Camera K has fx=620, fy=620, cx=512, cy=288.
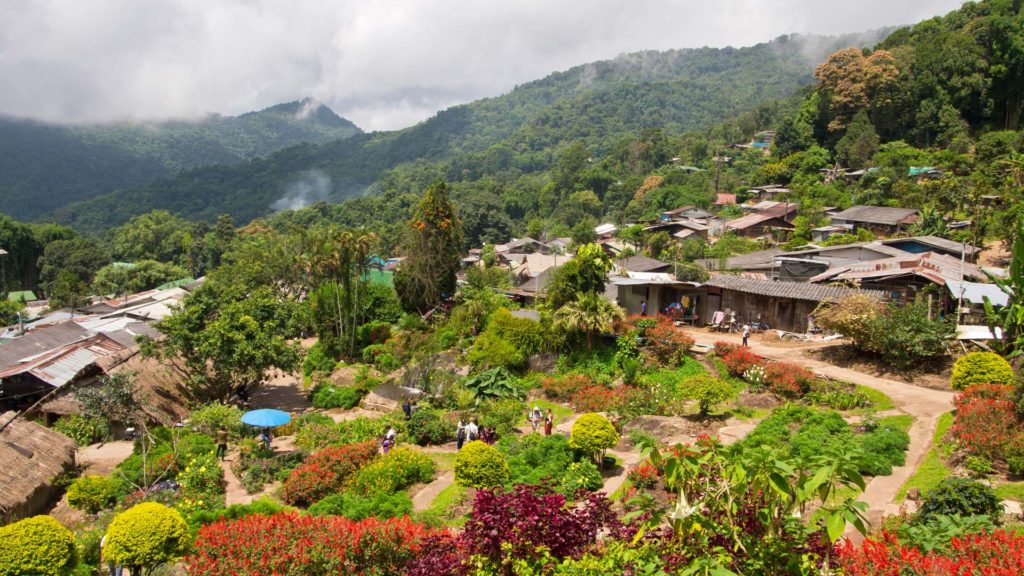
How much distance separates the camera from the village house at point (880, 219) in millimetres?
40094

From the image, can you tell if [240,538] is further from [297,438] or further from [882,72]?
[882,72]

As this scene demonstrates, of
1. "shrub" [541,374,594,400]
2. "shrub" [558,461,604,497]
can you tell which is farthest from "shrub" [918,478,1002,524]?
"shrub" [541,374,594,400]


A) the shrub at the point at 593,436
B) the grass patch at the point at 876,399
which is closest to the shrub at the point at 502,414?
the shrub at the point at 593,436

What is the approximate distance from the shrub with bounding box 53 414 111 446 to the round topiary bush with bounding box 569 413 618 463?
50.3ft

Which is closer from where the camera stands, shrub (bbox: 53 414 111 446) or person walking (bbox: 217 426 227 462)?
person walking (bbox: 217 426 227 462)

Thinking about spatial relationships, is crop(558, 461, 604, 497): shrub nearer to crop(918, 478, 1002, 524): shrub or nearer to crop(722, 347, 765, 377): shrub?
crop(918, 478, 1002, 524): shrub

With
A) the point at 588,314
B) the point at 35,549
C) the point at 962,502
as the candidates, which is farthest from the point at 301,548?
the point at 588,314

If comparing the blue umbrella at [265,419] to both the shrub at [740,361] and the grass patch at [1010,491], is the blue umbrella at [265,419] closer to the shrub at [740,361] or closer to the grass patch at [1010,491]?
the shrub at [740,361]

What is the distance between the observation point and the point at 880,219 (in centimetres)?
4094

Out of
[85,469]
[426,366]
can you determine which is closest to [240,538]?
[85,469]

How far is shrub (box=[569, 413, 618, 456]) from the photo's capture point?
14188 mm

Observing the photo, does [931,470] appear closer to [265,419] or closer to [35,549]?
[35,549]

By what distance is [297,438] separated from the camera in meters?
18.8

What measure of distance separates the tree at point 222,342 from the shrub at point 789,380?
55.6 feet
